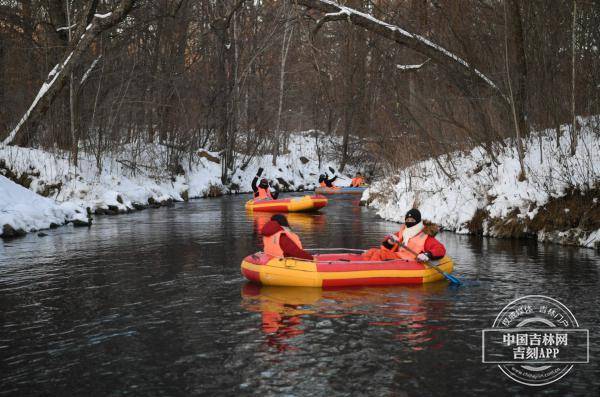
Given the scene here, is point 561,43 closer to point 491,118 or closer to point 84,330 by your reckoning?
point 491,118

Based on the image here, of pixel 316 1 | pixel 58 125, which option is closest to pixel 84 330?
pixel 316 1

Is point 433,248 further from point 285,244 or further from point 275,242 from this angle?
point 275,242

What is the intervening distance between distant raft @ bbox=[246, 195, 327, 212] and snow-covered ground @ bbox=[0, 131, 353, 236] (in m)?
4.84

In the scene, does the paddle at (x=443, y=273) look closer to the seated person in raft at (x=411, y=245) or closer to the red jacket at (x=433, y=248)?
the seated person in raft at (x=411, y=245)

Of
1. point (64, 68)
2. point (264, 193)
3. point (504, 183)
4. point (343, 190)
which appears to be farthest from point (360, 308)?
point (343, 190)

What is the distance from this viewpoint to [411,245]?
11172 mm

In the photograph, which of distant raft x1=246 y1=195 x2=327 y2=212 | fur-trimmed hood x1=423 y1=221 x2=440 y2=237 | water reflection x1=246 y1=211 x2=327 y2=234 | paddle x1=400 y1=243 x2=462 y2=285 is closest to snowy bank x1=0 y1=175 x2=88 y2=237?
water reflection x1=246 y1=211 x2=327 y2=234

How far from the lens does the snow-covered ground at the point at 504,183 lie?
1512 cm

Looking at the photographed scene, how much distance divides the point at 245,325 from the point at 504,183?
10.5 metres

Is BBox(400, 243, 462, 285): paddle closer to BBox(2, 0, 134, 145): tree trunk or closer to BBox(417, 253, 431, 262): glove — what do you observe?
BBox(417, 253, 431, 262): glove

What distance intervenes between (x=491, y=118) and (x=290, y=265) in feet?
30.8

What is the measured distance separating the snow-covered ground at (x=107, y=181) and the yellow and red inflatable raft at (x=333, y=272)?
9.60 m

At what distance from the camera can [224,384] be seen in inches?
251

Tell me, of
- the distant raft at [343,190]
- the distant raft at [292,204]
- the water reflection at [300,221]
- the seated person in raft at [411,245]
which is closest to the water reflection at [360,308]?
the seated person in raft at [411,245]
